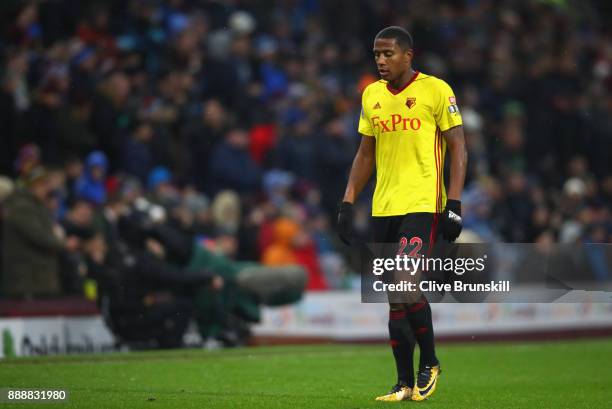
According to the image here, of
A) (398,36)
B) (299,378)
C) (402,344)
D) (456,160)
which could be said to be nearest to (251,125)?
(299,378)

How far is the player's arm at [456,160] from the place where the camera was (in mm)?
9461

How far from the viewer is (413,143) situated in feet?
31.5

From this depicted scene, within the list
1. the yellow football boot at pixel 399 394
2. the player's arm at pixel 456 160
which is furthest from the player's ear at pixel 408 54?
the yellow football boot at pixel 399 394

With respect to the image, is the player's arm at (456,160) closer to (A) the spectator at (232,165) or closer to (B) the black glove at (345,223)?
(B) the black glove at (345,223)

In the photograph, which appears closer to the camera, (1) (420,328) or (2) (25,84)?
(1) (420,328)

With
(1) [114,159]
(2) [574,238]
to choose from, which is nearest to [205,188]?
(1) [114,159]

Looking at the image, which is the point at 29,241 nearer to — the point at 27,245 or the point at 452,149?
the point at 27,245

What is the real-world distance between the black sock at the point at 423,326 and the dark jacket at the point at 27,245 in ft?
23.0

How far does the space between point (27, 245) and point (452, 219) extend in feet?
24.9

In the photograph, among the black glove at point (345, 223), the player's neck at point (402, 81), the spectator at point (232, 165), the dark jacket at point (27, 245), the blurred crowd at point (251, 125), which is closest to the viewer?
the player's neck at point (402, 81)

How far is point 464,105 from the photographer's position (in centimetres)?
2620

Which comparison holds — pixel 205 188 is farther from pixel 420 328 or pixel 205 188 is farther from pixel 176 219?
pixel 420 328

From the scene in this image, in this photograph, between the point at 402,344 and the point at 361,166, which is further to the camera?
the point at 361,166

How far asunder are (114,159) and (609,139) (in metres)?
12.4
